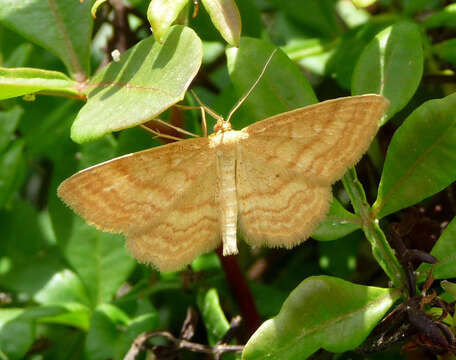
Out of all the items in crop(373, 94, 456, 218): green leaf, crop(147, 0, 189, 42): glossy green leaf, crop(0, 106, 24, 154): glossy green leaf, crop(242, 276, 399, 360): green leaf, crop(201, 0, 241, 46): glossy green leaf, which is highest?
crop(147, 0, 189, 42): glossy green leaf

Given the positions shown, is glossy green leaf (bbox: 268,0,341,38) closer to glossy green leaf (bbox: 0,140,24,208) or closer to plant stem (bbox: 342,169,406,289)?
plant stem (bbox: 342,169,406,289)

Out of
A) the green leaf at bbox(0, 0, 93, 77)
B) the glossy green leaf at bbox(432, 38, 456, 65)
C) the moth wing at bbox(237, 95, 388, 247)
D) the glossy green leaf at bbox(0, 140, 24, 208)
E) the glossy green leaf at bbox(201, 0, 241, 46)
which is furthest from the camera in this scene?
the glossy green leaf at bbox(0, 140, 24, 208)

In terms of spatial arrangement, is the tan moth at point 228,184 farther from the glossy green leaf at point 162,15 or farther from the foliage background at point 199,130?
the glossy green leaf at point 162,15

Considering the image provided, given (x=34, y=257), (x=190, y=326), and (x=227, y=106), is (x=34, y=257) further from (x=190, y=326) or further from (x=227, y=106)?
(x=227, y=106)

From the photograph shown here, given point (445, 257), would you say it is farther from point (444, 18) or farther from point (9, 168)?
point (9, 168)

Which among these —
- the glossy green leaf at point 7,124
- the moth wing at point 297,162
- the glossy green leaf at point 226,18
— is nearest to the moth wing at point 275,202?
the moth wing at point 297,162

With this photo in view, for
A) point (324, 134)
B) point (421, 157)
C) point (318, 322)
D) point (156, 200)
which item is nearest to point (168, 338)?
point (156, 200)

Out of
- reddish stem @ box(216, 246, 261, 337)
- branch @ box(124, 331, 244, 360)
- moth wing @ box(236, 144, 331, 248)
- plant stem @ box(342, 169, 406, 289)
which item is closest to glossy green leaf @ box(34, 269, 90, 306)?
branch @ box(124, 331, 244, 360)
